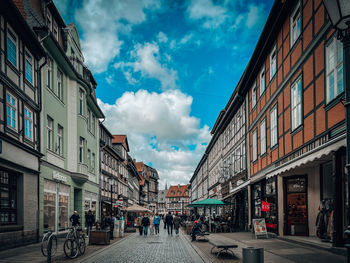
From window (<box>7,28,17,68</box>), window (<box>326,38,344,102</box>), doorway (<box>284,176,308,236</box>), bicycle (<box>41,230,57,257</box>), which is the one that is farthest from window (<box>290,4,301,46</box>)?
bicycle (<box>41,230,57,257</box>)

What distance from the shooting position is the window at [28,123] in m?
18.3

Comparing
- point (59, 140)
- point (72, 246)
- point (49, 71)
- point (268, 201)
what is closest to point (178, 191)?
point (59, 140)

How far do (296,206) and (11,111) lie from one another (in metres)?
13.6

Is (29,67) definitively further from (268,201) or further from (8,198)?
(268,201)

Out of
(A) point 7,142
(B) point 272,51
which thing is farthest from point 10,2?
(B) point 272,51

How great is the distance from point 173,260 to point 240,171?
62.7 feet

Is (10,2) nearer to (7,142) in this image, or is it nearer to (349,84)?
(7,142)

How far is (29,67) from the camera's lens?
19.2 meters

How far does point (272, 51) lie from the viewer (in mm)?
21578

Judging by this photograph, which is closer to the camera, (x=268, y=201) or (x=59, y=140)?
(x=268, y=201)

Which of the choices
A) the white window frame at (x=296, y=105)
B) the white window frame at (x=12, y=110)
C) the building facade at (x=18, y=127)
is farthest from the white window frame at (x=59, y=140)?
the white window frame at (x=296, y=105)

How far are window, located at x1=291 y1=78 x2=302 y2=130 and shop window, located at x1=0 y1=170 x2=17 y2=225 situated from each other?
39.9 feet

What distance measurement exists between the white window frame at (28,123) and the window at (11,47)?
7.64ft

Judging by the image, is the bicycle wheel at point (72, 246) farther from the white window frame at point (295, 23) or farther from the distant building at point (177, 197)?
the distant building at point (177, 197)
